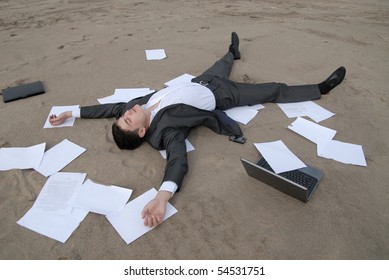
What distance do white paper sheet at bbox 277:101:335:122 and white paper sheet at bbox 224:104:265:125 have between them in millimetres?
278

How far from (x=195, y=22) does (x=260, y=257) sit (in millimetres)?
4648

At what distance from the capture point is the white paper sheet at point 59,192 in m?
1.91

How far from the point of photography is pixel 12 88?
3215mm

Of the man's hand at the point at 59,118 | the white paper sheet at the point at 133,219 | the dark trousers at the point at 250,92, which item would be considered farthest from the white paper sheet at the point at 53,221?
the dark trousers at the point at 250,92

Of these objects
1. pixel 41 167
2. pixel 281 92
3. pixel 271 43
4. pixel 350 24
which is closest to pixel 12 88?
pixel 41 167

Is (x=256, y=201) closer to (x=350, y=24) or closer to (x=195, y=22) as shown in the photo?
(x=195, y=22)

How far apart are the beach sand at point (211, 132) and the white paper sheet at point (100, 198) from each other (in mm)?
74

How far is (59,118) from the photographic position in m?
2.66

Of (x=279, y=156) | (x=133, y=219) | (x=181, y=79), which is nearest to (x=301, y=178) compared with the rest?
(x=279, y=156)

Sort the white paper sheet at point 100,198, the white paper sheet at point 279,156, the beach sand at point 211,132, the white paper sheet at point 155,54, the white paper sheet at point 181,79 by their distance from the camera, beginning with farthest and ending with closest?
the white paper sheet at point 155,54 → the white paper sheet at point 181,79 → the white paper sheet at point 279,156 → the white paper sheet at point 100,198 → the beach sand at point 211,132

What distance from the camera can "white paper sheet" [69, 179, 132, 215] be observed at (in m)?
1.90

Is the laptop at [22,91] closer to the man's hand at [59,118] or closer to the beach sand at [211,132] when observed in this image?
the beach sand at [211,132]

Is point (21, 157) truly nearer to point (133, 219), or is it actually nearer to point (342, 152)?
point (133, 219)
